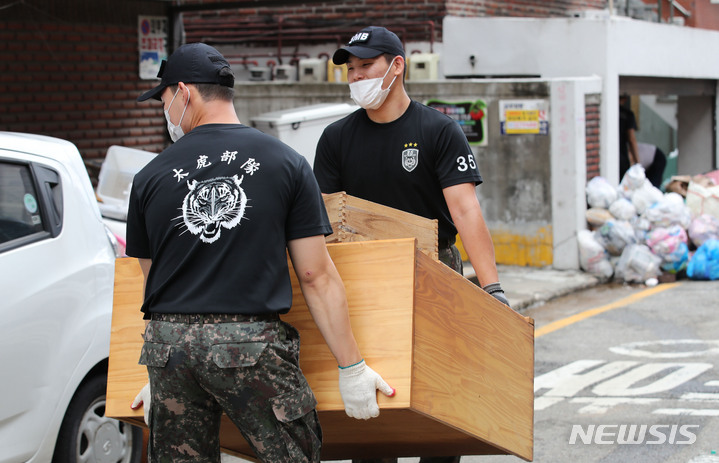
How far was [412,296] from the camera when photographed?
302 cm

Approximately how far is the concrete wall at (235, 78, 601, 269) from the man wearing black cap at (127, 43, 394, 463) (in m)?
8.03

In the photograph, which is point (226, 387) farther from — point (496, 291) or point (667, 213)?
point (667, 213)

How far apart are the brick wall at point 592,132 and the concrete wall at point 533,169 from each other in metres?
0.14

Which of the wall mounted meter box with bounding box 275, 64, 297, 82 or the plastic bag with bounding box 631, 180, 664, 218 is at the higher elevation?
the wall mounted meter box with bounding box 275, 64, 297, 82

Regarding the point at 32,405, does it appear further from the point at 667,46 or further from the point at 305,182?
the point at 667,46

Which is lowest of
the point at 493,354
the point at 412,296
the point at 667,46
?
the point at 493,354

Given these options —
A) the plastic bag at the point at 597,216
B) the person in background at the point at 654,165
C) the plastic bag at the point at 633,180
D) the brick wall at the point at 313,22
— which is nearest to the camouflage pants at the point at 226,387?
the plastic bag at the point at 597,216

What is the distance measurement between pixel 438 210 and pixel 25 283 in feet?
6.07

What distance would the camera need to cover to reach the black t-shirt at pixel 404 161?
396cm

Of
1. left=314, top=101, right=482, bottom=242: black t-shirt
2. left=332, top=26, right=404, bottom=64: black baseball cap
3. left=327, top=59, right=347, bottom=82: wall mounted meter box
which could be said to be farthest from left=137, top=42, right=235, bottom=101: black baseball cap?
left=327, top=59, right=347, bottom=82: wall mounted meter box

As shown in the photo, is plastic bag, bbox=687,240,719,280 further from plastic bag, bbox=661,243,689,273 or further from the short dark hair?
the short dark hair

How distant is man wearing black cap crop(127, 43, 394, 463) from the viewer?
9.27 ft

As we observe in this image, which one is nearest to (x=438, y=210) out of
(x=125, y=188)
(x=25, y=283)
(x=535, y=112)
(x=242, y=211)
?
(x=242, y=211)

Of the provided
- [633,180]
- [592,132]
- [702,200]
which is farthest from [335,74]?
[702,200]
